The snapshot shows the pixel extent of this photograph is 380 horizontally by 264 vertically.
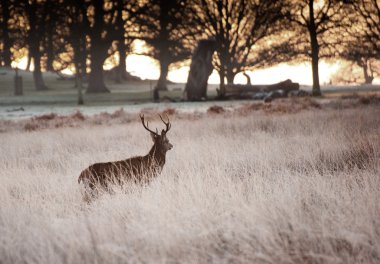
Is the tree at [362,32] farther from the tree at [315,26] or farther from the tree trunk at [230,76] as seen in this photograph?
the tree trunk at [230,76]

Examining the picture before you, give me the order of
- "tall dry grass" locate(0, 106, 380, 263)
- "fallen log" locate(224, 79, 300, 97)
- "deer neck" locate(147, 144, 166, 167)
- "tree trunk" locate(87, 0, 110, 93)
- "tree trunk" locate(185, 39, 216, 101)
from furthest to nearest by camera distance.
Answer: "tree trunk" locate(87, 0, 110, 93)
"fallen log" locate(224, 79, 300, 97)
"tree trunk" locate(185, 39, 216, 101)
"deer neck" locate(147, 144, 166, 167)
"tall dry grass" locate(0, 106, 380, 263)

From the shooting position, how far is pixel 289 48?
30.2 m

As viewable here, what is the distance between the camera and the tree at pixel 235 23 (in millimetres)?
29172

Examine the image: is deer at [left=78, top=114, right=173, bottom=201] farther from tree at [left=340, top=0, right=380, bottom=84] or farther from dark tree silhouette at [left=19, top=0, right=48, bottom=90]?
dark tree silhouette at [left=19, top=0, right=48, bottom=90]

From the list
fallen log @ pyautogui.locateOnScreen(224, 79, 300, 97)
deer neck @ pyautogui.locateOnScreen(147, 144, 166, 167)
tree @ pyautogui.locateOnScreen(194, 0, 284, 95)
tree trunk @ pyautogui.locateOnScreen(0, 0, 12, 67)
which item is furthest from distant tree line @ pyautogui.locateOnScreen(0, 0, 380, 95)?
deer neck @ pyautogui.locateOnScreen(147, 144, 166, 167)

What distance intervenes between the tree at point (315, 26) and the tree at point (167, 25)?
310 inches

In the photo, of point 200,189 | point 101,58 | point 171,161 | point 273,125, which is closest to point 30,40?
point 101,58

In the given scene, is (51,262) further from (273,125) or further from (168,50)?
(168,50)

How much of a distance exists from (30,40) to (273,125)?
112 ft

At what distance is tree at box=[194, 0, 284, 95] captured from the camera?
29.2 meters

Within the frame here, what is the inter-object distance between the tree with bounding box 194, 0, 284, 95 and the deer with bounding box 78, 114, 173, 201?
2300 cm

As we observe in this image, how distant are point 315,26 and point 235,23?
614 cm

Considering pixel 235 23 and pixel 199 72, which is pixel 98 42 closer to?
pixel 235 23

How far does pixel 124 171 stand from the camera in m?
4.88
